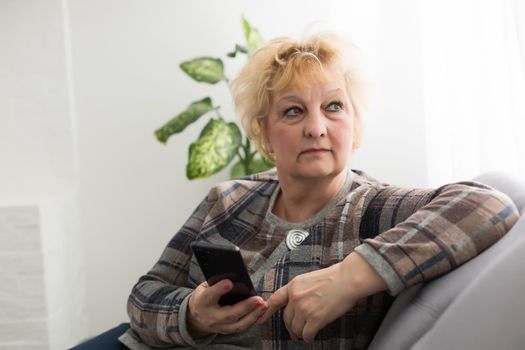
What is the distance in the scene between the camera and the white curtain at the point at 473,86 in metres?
1.98

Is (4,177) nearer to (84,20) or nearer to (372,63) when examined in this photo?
(84,20)

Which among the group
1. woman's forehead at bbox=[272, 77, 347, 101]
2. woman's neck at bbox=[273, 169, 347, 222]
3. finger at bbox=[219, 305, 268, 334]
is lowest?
→ finger at bbox=[219, 305, 268, 334]

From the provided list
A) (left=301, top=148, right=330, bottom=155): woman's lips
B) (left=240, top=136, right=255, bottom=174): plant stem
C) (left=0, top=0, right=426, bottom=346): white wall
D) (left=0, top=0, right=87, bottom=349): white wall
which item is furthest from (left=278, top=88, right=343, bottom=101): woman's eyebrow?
(left=0, top=0, right=87, bottom=349): white wall

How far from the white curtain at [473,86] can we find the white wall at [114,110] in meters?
0.47

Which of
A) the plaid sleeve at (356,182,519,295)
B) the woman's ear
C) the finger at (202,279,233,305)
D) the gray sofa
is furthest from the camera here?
the woman's ear

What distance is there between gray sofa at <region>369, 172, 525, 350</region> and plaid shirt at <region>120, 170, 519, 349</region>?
4cm

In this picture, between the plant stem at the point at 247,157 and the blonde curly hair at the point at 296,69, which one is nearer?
the blonde curly hair at the point at 296,69

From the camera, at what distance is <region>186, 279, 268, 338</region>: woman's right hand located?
130 centimetres

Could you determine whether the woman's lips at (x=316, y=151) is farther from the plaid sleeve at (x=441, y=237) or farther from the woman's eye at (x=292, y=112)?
the plaid sleeve at (x=441, y=237)

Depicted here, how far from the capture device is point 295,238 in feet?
5.04

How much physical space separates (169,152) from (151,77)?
0.34m

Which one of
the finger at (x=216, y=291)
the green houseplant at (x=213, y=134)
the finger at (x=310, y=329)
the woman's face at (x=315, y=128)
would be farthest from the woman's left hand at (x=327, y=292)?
the green houseplant at (x=213, y=134)

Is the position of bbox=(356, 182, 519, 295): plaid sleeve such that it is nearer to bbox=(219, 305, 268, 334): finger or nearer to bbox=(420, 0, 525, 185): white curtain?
bbox=(219, 305, 268, 334): finger

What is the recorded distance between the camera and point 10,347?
9.32ft
